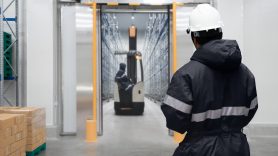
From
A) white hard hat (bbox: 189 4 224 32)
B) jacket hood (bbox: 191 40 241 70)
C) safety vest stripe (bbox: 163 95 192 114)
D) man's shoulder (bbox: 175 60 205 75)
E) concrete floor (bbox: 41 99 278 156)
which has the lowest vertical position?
concrete floor (bbox: 41 99 278 156)

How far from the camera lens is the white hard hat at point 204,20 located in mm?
2215

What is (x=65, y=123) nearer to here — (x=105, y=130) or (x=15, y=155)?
(x=105, y=130)

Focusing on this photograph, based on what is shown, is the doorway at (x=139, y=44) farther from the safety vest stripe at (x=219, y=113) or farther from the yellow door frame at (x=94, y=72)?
the safety vest stripe at (x=219, y=113)

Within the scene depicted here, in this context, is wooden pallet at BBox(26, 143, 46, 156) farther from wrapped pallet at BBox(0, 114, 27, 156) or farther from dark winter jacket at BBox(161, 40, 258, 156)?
dark winter jacket at BBox(161, 40, 258, 156)

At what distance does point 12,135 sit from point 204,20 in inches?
133

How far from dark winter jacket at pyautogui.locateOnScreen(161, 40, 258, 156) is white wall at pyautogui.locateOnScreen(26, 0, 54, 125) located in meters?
5.51

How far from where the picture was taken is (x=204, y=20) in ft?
7.29

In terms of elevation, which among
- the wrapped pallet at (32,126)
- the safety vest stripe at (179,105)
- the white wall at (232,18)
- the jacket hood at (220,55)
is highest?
the white wall at (232,18)

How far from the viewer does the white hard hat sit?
87.2 inches

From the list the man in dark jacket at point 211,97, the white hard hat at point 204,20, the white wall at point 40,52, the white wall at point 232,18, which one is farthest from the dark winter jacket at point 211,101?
the white wall at point 40,52

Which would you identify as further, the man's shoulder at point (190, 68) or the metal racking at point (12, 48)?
the metal racking at point (12, 48)

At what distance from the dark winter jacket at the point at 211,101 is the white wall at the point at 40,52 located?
5.51 m

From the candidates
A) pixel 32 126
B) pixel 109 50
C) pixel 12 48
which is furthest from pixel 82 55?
pixel 109 50

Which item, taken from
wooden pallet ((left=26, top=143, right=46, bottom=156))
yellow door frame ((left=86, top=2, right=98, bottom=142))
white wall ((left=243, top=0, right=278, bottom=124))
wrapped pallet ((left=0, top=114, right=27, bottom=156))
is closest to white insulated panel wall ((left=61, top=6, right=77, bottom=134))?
yellow door frame ((left=86, top=2, right=98, bottom=142))
